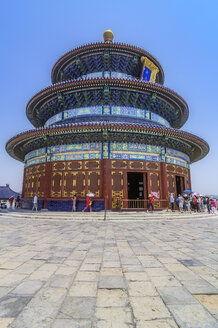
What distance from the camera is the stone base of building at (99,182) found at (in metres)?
13.3

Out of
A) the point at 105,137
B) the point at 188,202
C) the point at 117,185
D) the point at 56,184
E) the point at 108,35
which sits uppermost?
the point at 108,35

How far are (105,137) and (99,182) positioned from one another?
11.2 feet

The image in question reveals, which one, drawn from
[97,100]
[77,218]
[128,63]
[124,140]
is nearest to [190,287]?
[77,218]

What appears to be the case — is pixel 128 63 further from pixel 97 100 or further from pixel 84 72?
pixel 97 100

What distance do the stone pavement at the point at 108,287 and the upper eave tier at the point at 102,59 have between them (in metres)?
18.4

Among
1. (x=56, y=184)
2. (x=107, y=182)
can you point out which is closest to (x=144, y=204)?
(x=107, y=182)

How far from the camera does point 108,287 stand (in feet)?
7.66

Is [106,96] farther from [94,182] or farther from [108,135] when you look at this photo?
[94,182]

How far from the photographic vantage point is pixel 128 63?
18.6 meters

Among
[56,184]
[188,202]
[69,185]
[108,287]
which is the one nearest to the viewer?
[108,287]

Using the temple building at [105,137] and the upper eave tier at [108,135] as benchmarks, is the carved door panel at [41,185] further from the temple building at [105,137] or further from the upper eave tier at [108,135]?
the upper eave tier at [108,135]

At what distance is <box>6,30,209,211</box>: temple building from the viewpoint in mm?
13484

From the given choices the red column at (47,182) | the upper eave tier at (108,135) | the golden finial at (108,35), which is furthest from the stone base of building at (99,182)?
the golden finial at (108,35)

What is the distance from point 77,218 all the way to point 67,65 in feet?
55.4
